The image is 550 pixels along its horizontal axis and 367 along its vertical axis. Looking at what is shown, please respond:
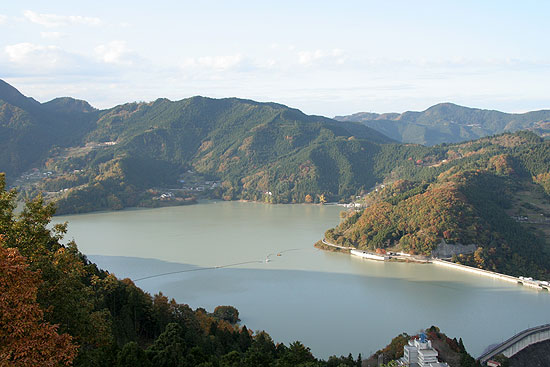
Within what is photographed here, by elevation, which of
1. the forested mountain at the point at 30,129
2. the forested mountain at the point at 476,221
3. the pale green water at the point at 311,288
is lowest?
the pale green water at the point at 311,288

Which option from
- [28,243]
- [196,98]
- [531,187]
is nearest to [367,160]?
[531,187]

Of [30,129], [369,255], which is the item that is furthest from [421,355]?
[30,129]

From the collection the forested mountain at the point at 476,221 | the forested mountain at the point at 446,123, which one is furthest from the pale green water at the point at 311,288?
the forested mountain at the point at 446,123

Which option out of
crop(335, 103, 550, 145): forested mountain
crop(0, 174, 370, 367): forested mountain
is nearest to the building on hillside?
crop(0, 174, 370, 367): forested mountain

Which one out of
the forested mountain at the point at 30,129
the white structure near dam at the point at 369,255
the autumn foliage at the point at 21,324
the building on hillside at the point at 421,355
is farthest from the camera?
the forested mountain at the point at 30,129

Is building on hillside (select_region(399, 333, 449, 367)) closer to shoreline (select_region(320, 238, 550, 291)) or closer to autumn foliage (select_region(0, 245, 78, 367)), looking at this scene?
autumn foliage (select_region(0, 245, 78, 367))

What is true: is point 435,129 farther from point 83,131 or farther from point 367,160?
point 83,131

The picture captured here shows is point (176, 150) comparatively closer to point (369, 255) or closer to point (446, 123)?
point (369, 255)

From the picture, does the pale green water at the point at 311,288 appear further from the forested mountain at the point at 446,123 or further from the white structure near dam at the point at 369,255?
the forested mountain at the point at 446,123
